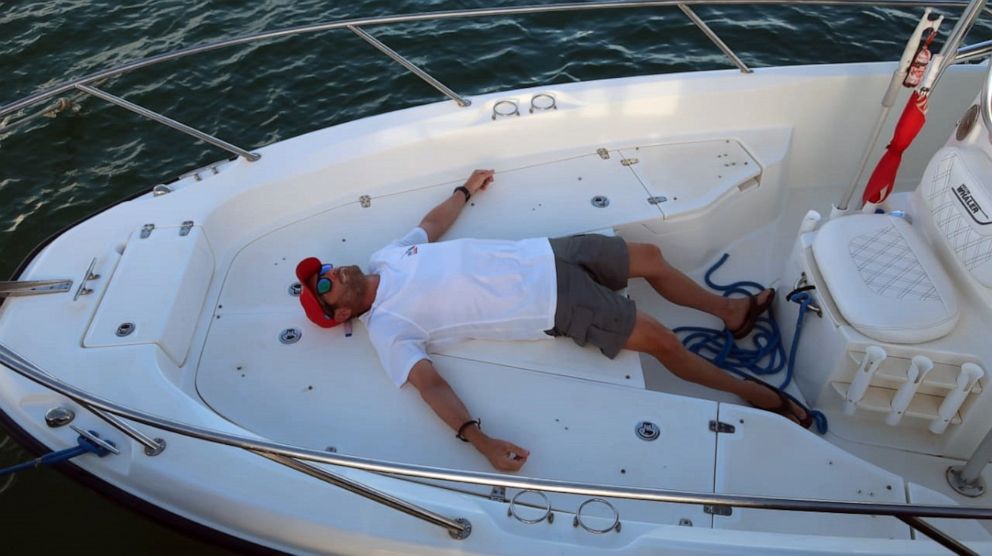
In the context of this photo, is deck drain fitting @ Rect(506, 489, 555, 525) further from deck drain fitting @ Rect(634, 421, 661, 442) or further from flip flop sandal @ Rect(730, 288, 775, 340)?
flip flop sandal @ Rect(730, 288, 775, 340)

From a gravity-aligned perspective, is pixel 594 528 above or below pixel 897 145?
below

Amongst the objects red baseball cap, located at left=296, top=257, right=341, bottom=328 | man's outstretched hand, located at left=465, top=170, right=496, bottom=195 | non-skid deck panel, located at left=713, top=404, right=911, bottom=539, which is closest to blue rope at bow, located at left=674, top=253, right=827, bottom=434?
non-skid deck panel, located at left=713, top=404, right=911, bottom=539

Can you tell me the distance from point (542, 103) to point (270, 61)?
3001mm

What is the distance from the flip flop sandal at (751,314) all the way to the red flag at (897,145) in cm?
53

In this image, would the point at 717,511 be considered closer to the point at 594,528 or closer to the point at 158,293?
the point at 594,528

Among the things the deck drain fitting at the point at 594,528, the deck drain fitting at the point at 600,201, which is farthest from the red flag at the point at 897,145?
the deck drain fitting at the point at 594,528

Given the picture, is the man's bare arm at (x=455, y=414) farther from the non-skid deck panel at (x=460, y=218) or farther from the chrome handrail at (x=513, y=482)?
the non-skid deck panel at (x=460, y=218)

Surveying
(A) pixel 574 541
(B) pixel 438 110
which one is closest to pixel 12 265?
(B) pixel 438 110

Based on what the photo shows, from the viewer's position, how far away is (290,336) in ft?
8.39

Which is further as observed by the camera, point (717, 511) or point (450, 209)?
point (450, 209)

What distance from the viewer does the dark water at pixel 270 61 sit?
480cm

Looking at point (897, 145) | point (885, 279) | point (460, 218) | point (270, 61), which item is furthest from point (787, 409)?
point (270, 61)

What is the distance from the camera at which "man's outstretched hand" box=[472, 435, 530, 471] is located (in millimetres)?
2170

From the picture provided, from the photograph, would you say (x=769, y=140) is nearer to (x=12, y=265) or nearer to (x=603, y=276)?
(x=603, y=276)
